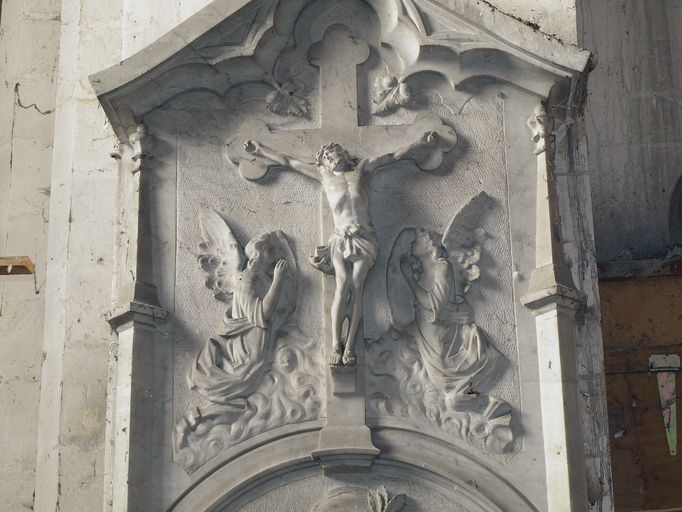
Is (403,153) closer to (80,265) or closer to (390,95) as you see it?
(390,95)

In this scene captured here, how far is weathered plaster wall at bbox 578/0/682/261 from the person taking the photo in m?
10.3

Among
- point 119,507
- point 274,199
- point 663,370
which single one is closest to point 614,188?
point 663,370

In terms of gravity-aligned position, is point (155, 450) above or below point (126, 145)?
below

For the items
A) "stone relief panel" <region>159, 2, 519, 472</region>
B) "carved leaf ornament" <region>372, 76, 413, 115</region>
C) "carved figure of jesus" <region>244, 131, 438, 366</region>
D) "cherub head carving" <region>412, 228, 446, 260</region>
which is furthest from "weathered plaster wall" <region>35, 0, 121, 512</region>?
"cherub head carving" <region>412, 228, 446, 260</region>

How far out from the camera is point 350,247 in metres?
7.81

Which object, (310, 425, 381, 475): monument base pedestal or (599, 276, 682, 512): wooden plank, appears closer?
(310, 425, 381, 475): monument base pedestal

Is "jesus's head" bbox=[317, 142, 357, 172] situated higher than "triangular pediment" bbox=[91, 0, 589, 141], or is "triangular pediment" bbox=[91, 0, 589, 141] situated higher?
"triangular pediment" bbox=[91, 0, 589, 141]

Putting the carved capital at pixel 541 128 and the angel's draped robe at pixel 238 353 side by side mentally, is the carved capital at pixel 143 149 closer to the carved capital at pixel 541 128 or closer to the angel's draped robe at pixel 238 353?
the angel's draped robe at pixel 238 353

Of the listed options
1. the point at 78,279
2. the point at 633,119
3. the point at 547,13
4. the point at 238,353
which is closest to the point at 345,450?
the point at 238,353

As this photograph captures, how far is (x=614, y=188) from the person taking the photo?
10438 mm

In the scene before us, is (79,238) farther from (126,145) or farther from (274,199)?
(274,199)

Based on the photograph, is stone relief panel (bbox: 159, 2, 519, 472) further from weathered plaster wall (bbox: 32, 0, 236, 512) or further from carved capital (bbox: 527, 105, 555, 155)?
weathered plaster wall (bbox: 32, 0, 236, 512)

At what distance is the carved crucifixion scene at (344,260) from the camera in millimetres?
7625

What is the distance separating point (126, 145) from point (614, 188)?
159 inches
